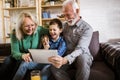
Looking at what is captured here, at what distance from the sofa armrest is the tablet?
27.2 inches

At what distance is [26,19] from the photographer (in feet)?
6.96

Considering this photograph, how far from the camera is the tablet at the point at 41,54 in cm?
174

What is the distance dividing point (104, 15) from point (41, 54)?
2.37 m

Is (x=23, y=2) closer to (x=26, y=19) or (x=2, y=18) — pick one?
(x=2, y=18)

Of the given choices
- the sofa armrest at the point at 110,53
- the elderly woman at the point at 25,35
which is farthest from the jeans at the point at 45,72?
the sofa armrest at the point at 110,53

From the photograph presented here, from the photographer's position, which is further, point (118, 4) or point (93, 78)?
point (118, 4)

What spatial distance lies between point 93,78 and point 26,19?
894mm

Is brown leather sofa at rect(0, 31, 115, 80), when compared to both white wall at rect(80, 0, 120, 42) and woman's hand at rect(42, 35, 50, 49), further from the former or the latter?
white wall at rect(80, 0, 120, 42)

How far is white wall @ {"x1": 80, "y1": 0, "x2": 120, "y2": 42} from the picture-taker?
151 inches

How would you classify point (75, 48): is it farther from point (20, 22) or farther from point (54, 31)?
point (20, 22)

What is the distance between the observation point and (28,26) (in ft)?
6.91

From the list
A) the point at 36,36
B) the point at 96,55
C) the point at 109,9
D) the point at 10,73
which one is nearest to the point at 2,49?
the point at 10,73

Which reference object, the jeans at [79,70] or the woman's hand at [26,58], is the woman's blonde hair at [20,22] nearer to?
the woman's hand at [26,58]

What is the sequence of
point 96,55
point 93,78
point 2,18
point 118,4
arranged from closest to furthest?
point 93,78 → point 96,55 → point 118,4 → point 2,18
